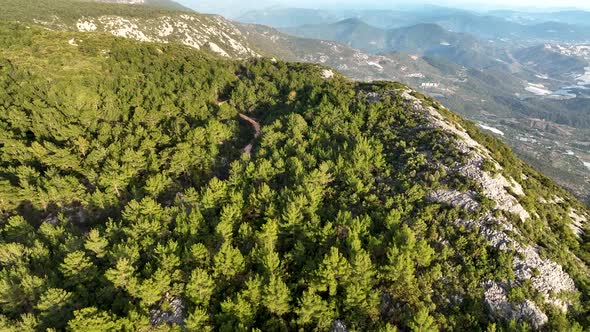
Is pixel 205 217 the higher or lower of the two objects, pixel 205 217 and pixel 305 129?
the lower

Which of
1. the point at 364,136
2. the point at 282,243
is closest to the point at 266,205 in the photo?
the point at 282,243

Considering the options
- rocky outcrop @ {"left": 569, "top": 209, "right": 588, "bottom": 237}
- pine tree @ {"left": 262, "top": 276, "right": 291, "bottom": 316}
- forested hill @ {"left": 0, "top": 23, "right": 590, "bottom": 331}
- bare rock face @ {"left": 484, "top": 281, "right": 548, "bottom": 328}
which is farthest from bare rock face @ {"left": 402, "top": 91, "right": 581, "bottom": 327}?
pine tree @ {"left": 262, "top": 276, "right": 291, "bottom": 316}

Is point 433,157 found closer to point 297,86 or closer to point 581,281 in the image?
point 581,281

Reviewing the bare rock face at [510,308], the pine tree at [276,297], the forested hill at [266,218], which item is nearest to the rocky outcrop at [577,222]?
the forested hill at [266,218]

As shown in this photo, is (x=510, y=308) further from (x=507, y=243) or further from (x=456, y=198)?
(x=456, y=198)

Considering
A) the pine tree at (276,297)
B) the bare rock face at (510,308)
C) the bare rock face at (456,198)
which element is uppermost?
the bare rock face at (456,198)

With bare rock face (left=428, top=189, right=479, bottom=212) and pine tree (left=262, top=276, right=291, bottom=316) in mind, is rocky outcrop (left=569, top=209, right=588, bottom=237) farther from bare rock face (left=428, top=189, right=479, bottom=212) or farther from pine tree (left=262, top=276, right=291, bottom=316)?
pine tree (left=262, top=276, right=291, bottom=316)

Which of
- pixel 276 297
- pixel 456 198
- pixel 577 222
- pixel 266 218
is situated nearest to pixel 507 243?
pixel 456 198

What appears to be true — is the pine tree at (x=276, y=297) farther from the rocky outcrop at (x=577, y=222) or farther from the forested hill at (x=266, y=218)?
the rocky outcrop at (x=577, y=222)
